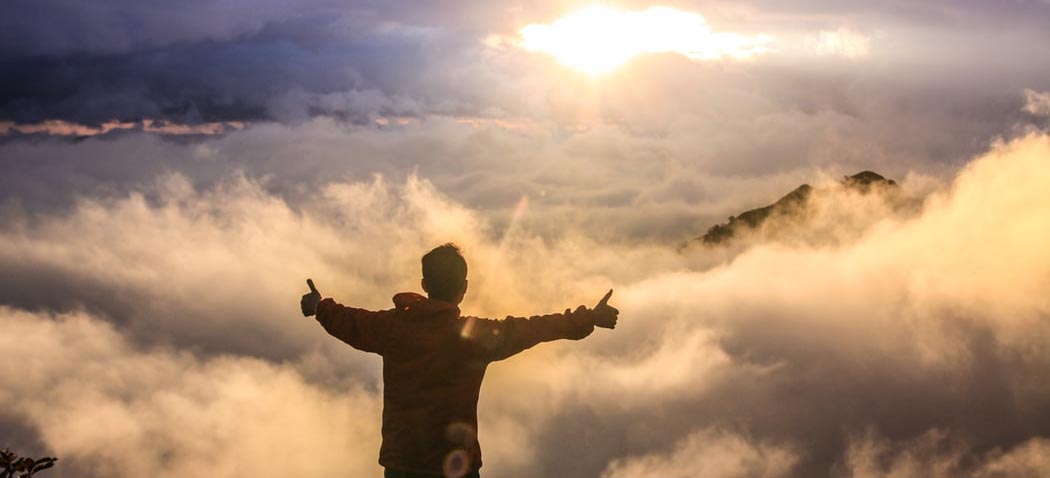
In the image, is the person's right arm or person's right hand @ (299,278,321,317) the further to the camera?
person's right hand @ (299,278,321,317)

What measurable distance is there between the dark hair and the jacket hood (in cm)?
7

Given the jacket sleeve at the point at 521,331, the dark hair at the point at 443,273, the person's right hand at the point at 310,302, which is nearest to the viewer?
the jacket sleeve at the point at 521,331

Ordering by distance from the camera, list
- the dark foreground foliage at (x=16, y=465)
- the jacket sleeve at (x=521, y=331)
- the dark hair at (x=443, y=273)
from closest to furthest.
A: 1. the jacket sleeve at (x=521, y=331)
2. the dark hair at (x=443, y=273)
3. the dark foreground foliage at (x=16, y=465)

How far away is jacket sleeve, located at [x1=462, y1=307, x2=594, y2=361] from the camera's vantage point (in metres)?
5.20

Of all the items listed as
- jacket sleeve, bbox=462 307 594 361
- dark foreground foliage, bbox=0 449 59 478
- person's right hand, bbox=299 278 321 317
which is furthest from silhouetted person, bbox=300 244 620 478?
dark foreground foliage, bbox=0 449 59 478

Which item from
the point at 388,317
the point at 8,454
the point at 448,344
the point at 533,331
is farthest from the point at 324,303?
the point at 8,454

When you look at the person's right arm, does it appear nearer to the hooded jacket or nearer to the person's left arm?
the hooded jacket

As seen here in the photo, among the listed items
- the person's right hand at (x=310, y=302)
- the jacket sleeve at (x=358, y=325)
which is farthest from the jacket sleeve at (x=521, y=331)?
the person's right hand at (x=310, y=302)

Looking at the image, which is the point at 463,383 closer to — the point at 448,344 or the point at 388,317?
the point at 448,344

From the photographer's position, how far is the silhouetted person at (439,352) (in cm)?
524

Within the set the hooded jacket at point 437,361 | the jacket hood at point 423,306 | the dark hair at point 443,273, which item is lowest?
the hooded jacket at point 437,361

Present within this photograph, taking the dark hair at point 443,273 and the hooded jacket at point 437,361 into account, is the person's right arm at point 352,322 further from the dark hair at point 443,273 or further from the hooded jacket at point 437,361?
the dark hair at point 443,273

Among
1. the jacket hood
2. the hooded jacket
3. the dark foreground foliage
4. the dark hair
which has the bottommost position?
the hooded jacket

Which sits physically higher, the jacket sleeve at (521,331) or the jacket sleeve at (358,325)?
the jacket sleeve at (358,325)
